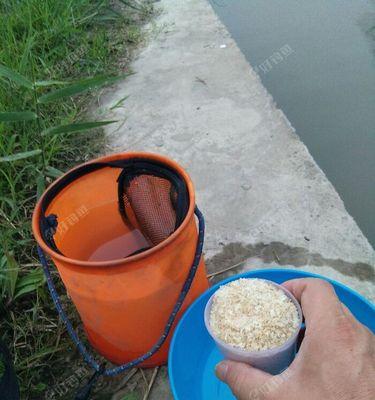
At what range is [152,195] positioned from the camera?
54.0 inches

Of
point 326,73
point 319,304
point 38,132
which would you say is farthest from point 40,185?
point 326,73

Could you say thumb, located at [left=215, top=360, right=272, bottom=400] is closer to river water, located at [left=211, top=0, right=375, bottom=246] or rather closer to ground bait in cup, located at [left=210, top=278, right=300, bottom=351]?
ground bait in cup, located at [left=210, top=278, right=300, bottom=351]

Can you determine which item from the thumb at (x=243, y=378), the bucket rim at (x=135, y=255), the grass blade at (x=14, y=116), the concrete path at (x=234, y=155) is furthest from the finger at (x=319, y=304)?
the grass blade at (x=14, y=116)

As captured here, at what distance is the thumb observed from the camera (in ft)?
3.08

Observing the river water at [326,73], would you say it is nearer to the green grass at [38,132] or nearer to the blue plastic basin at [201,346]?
the blue plastic basin at [201,346]

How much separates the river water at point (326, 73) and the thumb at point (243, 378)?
96 cm

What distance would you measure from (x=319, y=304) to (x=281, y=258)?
0.65 meters

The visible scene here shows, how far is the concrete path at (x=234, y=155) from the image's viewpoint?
65.6 inches

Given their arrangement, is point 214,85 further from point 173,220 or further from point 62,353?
point 62,353

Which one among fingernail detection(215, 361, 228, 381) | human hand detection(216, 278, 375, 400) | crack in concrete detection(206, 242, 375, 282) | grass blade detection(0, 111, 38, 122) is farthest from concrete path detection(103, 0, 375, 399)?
grass blade detection(0, 111, 38, 122)

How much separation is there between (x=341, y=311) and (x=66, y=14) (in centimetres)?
280

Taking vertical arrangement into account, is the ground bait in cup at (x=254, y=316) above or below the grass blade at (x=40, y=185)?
above

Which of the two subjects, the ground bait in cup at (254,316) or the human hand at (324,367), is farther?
the ground bait in cup at (254,316)

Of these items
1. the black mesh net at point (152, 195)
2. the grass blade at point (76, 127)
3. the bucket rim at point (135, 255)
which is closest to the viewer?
the bucket rim at point (135, 255)
